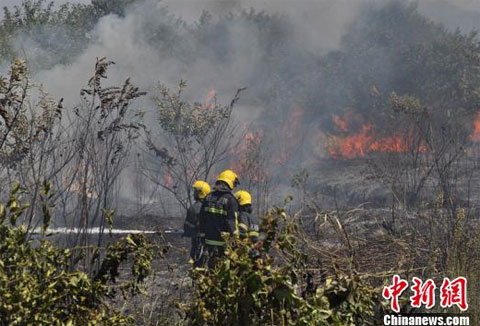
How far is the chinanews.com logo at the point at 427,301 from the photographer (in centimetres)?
301

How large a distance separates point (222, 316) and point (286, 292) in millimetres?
317

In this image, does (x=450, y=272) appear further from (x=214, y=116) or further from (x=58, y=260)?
(x=214, y=116)

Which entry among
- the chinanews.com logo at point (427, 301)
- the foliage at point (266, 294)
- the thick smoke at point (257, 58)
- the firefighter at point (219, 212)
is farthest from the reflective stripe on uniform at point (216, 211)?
the thick smoke at point (257, 58)

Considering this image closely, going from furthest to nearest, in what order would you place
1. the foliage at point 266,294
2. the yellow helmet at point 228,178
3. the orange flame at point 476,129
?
1. the orange flame at point 476,129
2. the yellow helmet at point 228,178
3. the foliage at point 266,294

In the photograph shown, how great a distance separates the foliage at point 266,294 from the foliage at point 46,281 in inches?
21.0

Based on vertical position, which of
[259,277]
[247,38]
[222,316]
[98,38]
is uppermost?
[247,38]

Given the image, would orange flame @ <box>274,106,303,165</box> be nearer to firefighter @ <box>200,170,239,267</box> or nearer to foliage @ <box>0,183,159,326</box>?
firefighter @ <box>200,170,239,267</box>

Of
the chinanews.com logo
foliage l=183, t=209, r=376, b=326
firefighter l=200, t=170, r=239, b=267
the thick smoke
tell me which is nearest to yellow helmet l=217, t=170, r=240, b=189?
firefighter l=200, t=170, r=239, b=267

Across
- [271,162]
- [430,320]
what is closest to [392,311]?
[430,320]

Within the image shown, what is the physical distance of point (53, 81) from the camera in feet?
61.4

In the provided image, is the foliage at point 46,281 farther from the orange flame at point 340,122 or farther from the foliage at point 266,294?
the orange flame at point 340,122

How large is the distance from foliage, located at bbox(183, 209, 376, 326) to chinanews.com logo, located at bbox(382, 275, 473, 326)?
470 millimetres

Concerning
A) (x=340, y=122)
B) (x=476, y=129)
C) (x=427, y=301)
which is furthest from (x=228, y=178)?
(x=340, y=122)

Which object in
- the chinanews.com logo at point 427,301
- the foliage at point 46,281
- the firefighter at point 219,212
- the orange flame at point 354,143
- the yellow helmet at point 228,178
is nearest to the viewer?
the foliage at point 46,281
